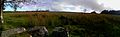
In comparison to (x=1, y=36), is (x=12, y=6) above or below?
above

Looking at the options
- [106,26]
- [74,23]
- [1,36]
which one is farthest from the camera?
[74,23]

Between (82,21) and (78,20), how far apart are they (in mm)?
707

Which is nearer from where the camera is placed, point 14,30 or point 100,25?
point 14,30

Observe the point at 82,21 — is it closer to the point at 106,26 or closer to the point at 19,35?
the point at 106,26

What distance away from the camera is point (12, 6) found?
143ft

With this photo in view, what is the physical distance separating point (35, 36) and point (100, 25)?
31.0 feet

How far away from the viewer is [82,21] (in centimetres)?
4597

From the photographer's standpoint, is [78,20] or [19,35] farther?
[78,20]

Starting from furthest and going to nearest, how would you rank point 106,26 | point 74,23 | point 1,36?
1. point 74,23
2. point 106,26
3. point 1,36

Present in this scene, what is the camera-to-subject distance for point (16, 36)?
35.5 meters

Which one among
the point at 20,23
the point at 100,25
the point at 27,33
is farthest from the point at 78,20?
the point at 27,33

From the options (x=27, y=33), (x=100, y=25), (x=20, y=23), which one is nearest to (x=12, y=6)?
(x=20, y=23)

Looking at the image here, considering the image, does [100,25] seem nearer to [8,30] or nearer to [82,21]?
[82,21]

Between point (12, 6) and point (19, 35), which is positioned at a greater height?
point (12, 6)
